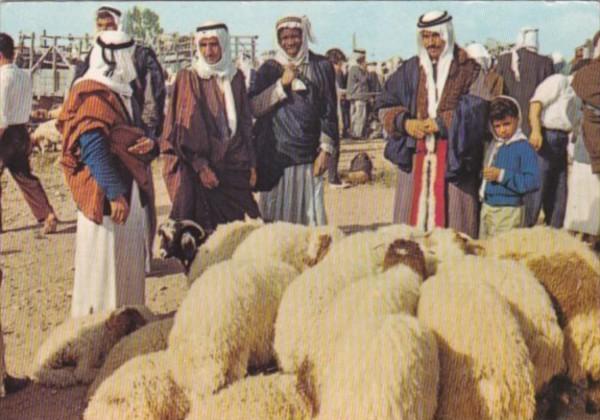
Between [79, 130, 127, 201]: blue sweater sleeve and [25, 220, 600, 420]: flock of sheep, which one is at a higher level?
[79, 130, 127, 201]: blue sweater sleeve

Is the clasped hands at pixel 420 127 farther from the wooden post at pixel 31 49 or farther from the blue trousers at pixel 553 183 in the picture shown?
the wooden post at pixel 31 49

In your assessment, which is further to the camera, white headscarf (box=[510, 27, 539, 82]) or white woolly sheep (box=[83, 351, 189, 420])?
white headscarf (box=[510, 27, 539, 82])

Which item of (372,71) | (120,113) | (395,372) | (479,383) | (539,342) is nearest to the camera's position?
(395,372)

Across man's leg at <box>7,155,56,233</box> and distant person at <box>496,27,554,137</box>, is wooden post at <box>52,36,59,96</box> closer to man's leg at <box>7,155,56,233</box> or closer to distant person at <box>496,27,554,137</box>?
man's leg at <box>7,155,56,233</box>

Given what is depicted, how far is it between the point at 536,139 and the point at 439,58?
5.36ft

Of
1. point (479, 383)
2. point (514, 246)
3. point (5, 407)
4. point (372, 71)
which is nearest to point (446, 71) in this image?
point (514, 246)

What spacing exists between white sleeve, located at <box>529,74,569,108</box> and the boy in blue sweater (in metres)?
1.48

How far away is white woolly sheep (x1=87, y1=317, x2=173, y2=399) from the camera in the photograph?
2.96 m

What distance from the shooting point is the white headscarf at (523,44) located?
5564mm

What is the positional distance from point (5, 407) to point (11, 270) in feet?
6.04

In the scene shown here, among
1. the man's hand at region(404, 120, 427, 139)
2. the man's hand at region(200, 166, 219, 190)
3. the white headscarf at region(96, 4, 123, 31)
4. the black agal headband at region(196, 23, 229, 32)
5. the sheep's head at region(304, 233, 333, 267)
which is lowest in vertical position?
the sheep's head at region(304, 233, 333, 267)

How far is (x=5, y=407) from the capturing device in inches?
120

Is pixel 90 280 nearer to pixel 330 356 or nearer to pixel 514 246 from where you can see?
pixel 330 356

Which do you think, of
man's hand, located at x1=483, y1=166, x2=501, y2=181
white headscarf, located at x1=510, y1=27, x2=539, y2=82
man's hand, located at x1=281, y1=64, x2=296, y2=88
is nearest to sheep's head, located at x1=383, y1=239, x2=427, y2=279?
man's hand, located at x1=483, y1=166, x2=501, y2=181
